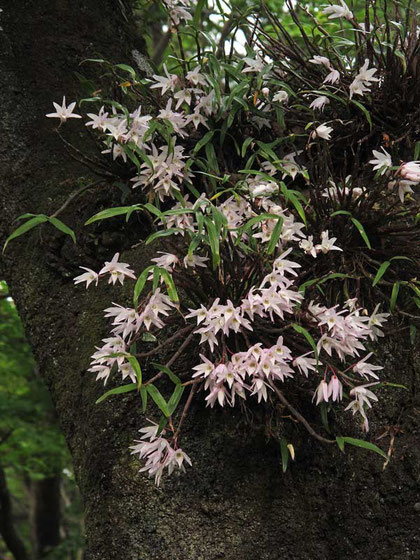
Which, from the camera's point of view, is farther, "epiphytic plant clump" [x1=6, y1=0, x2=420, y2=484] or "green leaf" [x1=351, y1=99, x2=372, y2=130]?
"green leaf" [x1=351, y1=99, x2=372, y2=130]

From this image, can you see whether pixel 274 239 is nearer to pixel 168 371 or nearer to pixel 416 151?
pixel 168 371

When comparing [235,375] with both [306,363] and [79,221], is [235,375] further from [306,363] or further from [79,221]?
[79,221]

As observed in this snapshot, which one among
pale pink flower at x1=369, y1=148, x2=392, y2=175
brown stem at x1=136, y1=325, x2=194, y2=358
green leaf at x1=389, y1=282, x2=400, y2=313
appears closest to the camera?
brown stem at x1=136, y1=325, x2=194, y2=358

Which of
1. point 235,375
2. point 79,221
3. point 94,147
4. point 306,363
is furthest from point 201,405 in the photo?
point 94,147

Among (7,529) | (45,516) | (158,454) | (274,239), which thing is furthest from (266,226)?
(45,516)

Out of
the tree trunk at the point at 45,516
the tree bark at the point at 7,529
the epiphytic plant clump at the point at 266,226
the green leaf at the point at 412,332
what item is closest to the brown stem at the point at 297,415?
the epiphytic plant clump at the point at 266,226

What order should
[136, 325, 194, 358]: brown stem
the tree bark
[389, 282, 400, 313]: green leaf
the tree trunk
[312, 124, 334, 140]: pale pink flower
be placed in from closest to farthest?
[136, 325, 194, 358]: brown stem → [389, 282, 400, 313]: green leaf → [312, 124, 334, 140]: pale pink flower → the tree bark → the tree trunk

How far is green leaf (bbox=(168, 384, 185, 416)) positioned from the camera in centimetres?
164

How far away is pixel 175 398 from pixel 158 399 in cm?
5

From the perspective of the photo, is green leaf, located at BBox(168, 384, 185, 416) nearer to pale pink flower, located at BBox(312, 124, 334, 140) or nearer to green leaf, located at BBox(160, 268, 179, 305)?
green leaf, located at BBox(160, 268, 179, 305)

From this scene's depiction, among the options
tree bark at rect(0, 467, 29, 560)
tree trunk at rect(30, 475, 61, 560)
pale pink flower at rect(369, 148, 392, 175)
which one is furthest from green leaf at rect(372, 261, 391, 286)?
tree trunk at rect(30, 475, 61, 560)

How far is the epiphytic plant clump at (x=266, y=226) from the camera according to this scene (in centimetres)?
167

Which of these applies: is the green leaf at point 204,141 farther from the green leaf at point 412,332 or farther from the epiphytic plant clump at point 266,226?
the green leaf at point 412,332

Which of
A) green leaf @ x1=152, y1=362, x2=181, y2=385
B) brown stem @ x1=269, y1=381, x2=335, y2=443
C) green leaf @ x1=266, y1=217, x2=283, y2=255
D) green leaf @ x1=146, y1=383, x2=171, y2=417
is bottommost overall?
brown stem @ x1=269, y1=381, x2=335, y2=443
